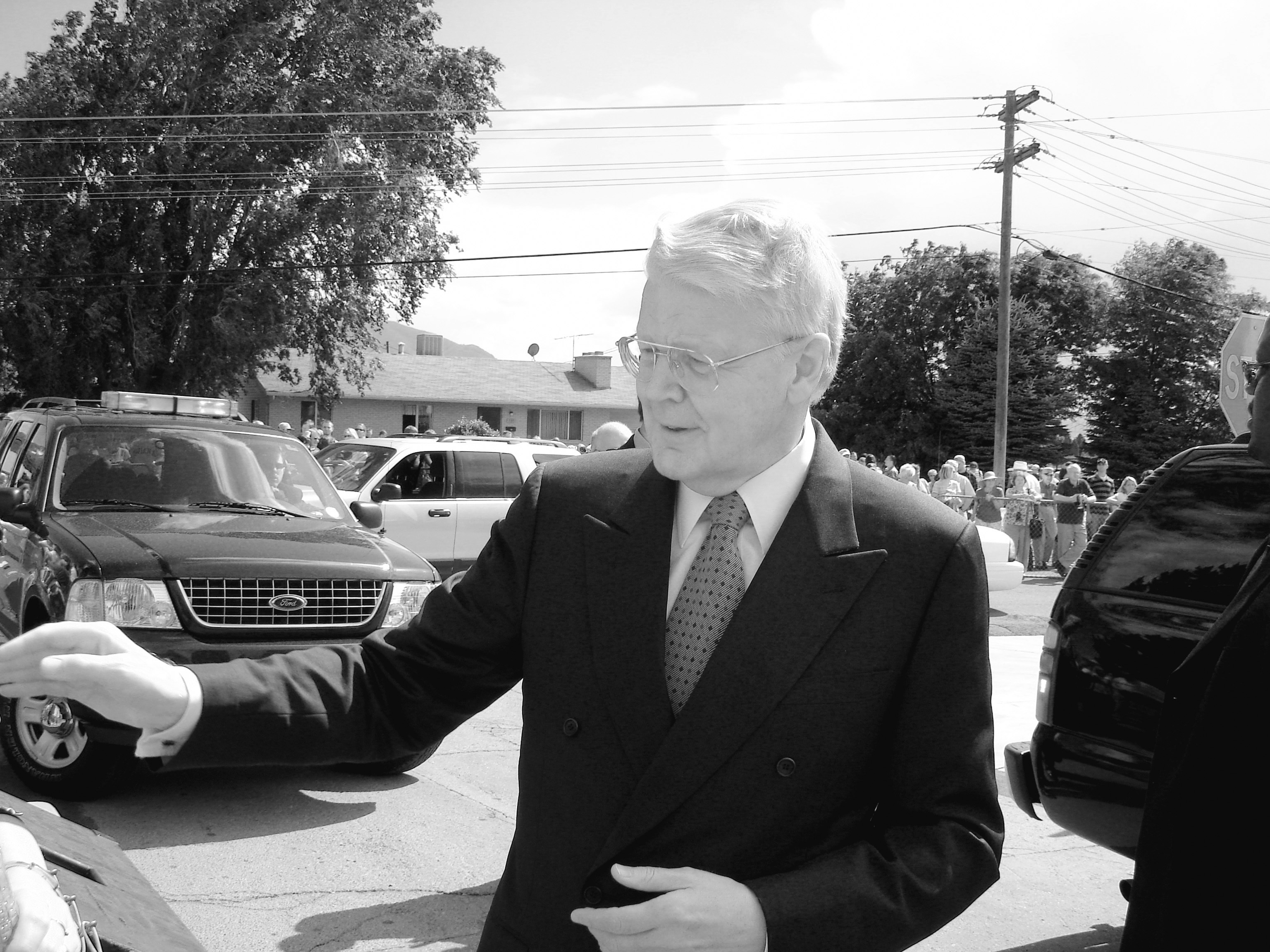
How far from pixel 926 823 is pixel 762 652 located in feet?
1.11

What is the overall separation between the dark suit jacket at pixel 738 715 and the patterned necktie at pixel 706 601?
5cm

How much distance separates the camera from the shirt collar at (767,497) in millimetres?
1854

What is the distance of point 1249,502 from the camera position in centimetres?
385

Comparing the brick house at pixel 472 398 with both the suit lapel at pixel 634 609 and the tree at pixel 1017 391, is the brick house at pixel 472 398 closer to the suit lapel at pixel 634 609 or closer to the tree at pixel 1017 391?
the tree at pixel 1017 391

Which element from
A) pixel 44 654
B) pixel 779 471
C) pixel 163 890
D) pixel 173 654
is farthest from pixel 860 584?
pixel 173 654

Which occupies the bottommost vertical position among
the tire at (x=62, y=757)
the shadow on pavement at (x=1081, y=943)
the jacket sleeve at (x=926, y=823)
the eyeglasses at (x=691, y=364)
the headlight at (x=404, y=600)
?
the shadow on pavement at (x=1081, y=943)

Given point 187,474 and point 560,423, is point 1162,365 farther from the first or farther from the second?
point 187,474

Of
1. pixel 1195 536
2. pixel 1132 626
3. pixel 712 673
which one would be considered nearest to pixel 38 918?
pixel 712 673

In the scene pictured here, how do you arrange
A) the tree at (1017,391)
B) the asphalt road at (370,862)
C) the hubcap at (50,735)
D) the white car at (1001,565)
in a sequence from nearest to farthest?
the asphalt road at (370,862) → the hubcap at (50,735) → the white car at (1001,565) → the tree at (1017,391)

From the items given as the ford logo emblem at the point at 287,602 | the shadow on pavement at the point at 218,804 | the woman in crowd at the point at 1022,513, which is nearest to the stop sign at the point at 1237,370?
the shadow on pavement at the point at 218,804

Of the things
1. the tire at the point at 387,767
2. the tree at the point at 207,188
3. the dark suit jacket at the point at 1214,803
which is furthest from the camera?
the tree at the point at 207,188

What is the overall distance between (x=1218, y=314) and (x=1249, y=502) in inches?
1985

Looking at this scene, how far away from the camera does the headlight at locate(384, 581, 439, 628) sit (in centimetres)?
602

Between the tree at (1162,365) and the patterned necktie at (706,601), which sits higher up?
the tree at (1162,365)
